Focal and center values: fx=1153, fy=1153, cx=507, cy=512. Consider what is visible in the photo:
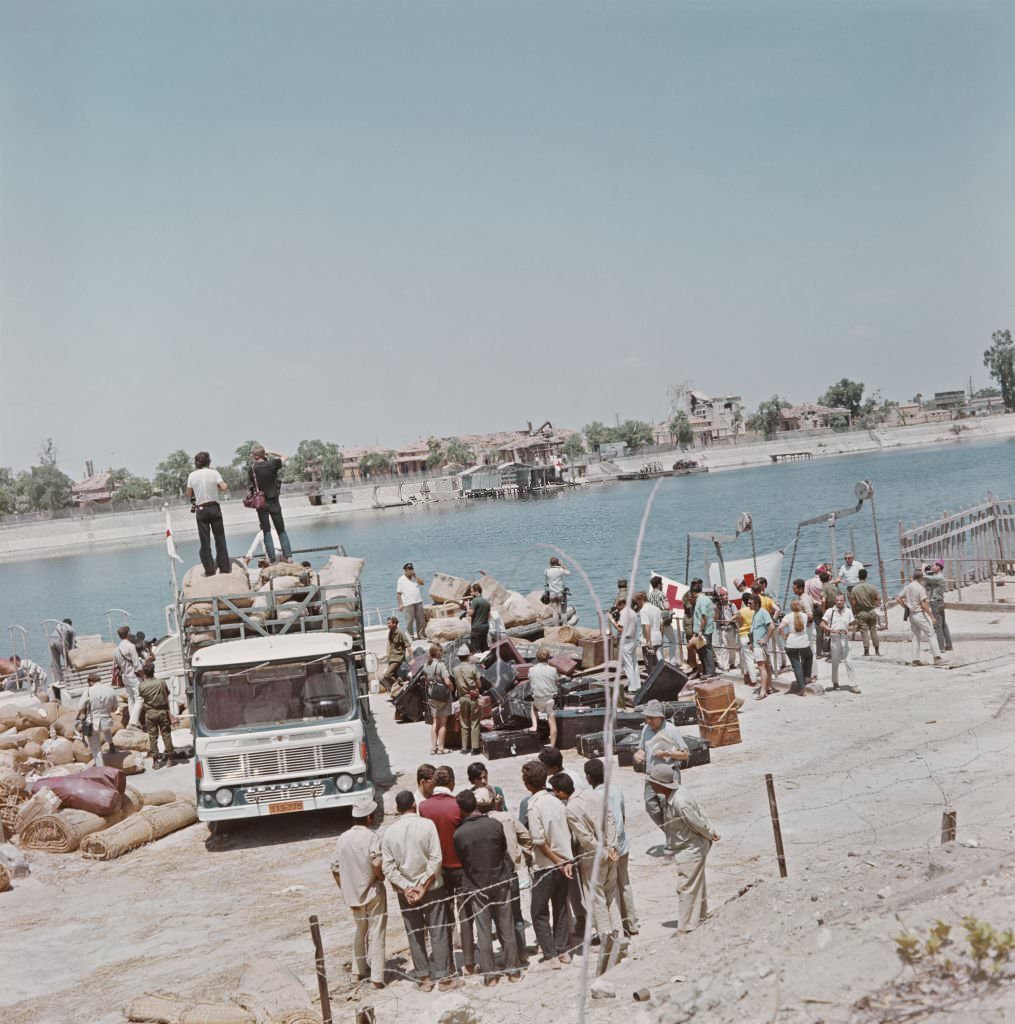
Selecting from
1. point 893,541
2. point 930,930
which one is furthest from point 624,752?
point 893,541

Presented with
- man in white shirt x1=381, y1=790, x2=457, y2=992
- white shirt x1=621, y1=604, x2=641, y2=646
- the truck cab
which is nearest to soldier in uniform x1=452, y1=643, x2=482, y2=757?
white shirt x1=621, y1=604, x2=641, y2=646

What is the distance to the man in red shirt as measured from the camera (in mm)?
9227

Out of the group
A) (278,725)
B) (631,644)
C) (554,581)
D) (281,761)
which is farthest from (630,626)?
(554,581)

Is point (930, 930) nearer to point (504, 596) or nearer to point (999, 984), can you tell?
point (999, 984)

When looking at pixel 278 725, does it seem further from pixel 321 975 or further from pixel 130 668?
pixel 130 668

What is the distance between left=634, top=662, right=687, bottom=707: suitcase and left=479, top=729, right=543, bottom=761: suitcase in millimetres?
1867

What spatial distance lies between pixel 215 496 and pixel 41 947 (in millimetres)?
7657

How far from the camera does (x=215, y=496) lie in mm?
17516

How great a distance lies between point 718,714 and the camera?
16203mm

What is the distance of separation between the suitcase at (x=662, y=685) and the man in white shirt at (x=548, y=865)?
28.1ft

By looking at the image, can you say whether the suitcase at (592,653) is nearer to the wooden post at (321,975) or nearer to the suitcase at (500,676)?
the suitcase at (500,676)

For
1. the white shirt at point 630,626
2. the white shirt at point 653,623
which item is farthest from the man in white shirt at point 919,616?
the white shirt at point 630,626

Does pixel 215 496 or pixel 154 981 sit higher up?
pixel 215 496

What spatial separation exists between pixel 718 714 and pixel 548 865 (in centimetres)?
758
